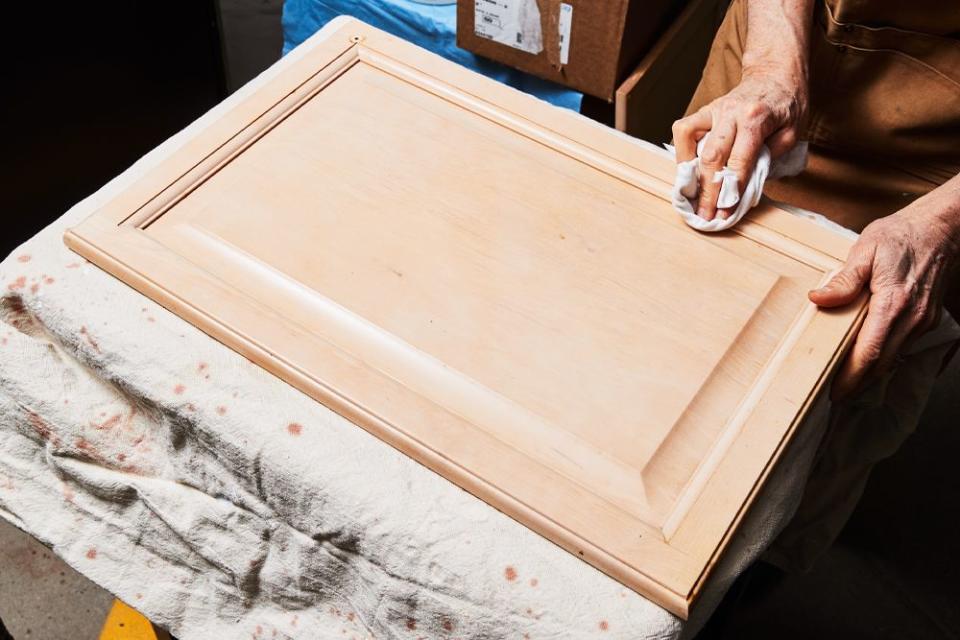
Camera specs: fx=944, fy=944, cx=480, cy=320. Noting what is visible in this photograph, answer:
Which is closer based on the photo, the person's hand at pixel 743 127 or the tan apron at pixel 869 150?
the person's hand at pixel 743 127

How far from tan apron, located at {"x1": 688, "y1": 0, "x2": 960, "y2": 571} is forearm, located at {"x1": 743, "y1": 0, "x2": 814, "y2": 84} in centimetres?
6

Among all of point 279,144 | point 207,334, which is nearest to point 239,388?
point 207,334

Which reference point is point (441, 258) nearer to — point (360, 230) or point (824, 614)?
point (360, 230)

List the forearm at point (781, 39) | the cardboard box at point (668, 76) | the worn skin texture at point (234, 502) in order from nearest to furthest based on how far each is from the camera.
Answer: the worn skin texture at point (234, 502) → the forearm at point (781, 39) → the cardboard box at point (668, 76)

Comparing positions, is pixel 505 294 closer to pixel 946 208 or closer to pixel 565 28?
pixel 946 208

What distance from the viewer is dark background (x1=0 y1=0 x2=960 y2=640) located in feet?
5.78

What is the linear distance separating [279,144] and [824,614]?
134cm

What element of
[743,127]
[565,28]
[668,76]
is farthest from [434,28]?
[743,127]

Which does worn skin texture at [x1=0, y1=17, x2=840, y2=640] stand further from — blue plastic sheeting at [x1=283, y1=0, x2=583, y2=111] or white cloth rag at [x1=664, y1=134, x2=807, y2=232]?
blue plastic sheeting at [x1=283, y1=0, x2=583, y2=111]

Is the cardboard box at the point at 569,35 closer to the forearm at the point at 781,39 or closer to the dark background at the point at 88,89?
the forearm at the point at 781,39

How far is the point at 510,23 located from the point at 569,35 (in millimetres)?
118

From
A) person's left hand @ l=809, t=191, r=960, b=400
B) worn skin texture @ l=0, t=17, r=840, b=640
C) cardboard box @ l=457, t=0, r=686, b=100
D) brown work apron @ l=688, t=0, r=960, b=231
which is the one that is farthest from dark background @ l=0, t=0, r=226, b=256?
person's left hand @ l=809, t=191, r=960, b=400

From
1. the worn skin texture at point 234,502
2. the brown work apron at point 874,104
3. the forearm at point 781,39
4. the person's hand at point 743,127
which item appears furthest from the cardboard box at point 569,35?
the worn skin texture at point 234,502

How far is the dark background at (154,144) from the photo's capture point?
5.78 feet
